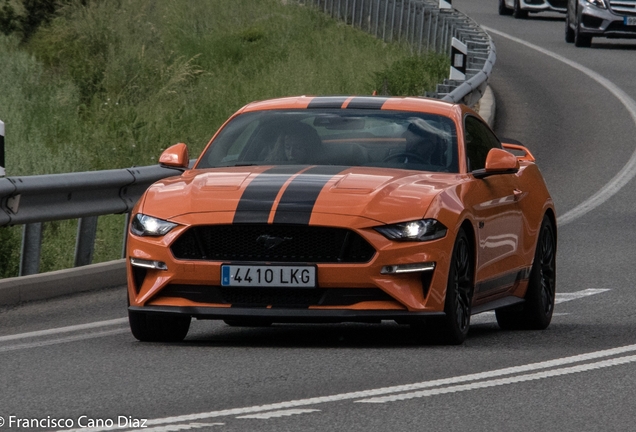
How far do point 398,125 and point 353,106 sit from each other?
13.8 inches

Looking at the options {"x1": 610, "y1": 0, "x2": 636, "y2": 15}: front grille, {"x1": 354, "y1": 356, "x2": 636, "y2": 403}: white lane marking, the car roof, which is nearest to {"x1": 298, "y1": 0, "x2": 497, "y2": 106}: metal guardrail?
{"x1": 610, "y1": 0, "x2": 636, "y2": 15}: front grille

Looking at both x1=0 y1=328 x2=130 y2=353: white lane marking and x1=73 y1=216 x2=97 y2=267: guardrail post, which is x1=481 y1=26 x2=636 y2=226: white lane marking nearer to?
x1=73 y1=216 x2=97 y2=267: guardrail post

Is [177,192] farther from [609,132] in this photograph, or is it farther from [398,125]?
[609,132]

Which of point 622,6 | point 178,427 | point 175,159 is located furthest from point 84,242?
point 622,6

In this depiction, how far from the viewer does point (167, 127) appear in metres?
22.9

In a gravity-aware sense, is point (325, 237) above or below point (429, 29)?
above

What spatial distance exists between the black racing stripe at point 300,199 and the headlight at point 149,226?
597 mm

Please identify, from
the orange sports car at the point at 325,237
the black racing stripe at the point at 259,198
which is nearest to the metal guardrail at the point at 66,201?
the orange sports car at the point at 325,237

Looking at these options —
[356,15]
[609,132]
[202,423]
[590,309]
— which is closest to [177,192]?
[202,423]

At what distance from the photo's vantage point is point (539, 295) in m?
10.7

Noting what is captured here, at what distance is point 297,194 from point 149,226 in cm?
82

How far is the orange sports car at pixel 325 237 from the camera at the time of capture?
8.81 m

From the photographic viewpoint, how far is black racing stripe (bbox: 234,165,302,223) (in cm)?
883

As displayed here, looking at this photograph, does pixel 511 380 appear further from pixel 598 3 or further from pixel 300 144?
pixel 598 3
